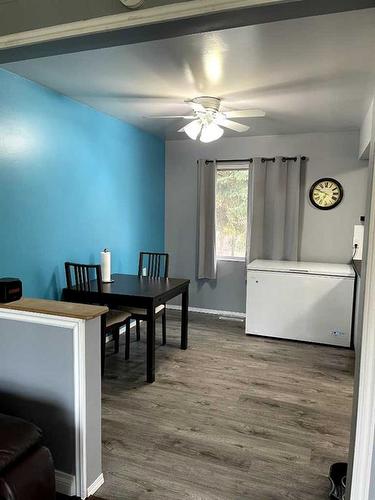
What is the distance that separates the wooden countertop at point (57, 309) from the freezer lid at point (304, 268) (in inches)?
108

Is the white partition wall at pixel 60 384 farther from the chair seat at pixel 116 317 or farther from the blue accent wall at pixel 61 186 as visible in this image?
the chair seat at pixel 116 317

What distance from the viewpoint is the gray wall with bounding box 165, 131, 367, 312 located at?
461 centimetres

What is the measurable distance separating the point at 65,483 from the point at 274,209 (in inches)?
149

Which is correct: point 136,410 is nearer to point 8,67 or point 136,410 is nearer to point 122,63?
point 122,63

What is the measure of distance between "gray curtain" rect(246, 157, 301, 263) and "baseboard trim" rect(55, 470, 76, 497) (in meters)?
3.52

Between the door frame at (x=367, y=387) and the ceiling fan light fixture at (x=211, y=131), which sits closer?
the door frame at (x=367, y=387)

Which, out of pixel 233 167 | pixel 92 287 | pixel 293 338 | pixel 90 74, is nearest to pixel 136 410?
pixel 92 287

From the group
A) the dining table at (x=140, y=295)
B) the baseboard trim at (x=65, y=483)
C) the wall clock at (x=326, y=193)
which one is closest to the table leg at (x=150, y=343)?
the dining table at (x=140, y=295)

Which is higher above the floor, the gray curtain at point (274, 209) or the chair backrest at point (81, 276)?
the gray curtain at point (274, 209)

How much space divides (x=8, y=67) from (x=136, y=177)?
213cm

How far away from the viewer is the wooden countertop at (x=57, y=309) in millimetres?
1785

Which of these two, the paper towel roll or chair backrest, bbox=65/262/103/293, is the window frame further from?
chair backrest, bbox=65/262/103/293

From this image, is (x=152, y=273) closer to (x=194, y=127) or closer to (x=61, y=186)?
(x=61, y=186)

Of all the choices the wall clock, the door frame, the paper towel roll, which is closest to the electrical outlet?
the wall clock
